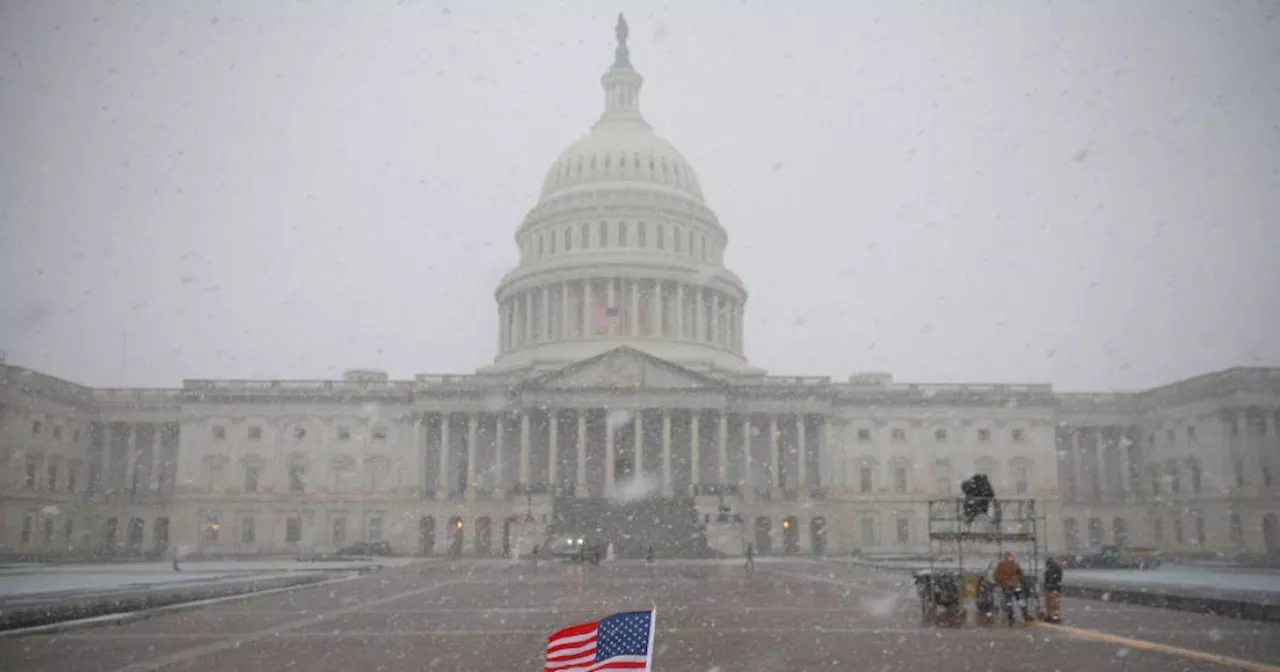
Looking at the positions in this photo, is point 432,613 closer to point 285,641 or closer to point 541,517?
point 285,641

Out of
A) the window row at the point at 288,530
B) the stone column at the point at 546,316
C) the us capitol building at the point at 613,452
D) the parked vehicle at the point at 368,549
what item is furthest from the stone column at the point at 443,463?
the stone column at the point at 546,316

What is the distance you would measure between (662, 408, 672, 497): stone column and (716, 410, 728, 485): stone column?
388cm

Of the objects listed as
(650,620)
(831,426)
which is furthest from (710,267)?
(650,620)

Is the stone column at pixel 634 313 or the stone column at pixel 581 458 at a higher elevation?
the stone column at pixel 634 313

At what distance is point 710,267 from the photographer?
4124 inches

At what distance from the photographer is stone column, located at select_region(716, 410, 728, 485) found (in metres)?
81.7

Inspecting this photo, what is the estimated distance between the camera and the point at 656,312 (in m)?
99.6

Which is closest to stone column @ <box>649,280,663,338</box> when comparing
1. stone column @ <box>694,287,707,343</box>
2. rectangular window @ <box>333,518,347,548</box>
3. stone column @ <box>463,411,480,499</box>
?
stone column @ <box>694,287,707,343</box>

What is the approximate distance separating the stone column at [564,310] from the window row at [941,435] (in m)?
28.0

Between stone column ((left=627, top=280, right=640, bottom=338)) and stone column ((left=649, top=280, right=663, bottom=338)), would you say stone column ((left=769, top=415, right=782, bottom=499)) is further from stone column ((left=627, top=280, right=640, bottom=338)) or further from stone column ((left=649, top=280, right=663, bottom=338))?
stone column ((left=627, top=280, right=640, bottom=338))

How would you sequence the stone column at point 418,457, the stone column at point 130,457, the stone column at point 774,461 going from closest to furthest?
the stone column at point 774,461
the stone column at point 418,457
the stone column at point 130,457

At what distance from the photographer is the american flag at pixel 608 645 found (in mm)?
6625

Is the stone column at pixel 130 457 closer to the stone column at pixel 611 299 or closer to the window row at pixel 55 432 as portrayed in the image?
the window row at pixel 55 432

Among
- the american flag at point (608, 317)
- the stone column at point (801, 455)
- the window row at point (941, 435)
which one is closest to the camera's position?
the stone column at point (801, 455)
